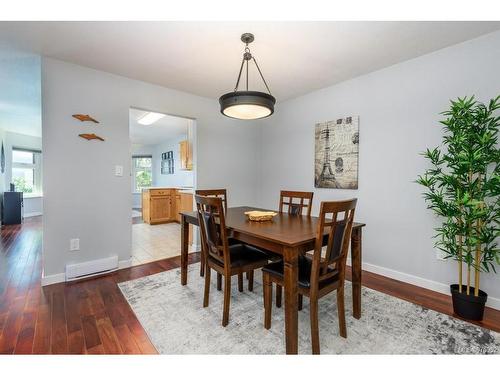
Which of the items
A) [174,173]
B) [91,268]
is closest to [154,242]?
[91,268]

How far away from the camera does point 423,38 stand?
6.88 feet

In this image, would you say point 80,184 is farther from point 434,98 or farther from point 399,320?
point 434,98

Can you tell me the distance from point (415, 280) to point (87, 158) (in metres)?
3.79

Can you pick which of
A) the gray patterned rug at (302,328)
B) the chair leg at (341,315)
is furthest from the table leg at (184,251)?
the chair leg at (341,315)

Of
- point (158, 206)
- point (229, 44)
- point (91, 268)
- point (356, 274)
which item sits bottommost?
point (91, 268)

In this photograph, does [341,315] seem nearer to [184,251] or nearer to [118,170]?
[184,251]

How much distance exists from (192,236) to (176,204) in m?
2.30

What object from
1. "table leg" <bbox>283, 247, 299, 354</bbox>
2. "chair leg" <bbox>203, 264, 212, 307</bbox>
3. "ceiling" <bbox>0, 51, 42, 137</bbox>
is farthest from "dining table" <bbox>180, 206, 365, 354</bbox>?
"ceiling" <bbox>0, 51, 42, 137</bbox>

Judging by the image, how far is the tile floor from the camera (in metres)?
3.35

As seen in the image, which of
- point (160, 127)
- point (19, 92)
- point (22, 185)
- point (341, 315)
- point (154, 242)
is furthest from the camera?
point (22, 185)

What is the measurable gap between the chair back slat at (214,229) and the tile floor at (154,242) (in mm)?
1627

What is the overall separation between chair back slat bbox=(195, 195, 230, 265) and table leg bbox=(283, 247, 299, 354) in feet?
1.78

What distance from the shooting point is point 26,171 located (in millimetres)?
6504
